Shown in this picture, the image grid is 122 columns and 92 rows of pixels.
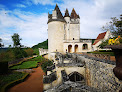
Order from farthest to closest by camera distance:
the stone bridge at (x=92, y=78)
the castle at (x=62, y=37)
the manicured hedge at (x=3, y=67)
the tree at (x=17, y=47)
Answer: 1. the tree at (x=17, y=47)
2. the castle at (x=62, y=37)
3. the manicured hedge at (x=3, y=67)
4. the stone bridge at (x=92, y=78)

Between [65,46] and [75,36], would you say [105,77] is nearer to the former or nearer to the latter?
[65,46]

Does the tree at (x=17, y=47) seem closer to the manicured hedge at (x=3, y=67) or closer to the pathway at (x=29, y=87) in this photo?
the manicured hedge at (x=3, y=67)

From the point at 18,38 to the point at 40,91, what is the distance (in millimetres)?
36755

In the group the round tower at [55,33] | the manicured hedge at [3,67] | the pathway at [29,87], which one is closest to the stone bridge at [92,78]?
the pathway at [29,87]

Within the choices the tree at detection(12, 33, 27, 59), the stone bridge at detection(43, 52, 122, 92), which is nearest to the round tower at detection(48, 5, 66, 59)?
the stone bridge at detection(43, 52, 122, 92)

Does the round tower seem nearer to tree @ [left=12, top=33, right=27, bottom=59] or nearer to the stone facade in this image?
the stone facade

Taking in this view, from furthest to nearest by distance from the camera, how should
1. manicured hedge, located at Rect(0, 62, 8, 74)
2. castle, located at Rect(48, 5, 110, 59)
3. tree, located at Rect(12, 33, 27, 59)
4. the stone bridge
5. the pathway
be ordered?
tree, located at Rect(12, 33, 27, 59) < castle, located at Rect(48, 5, 110, 59) < manicured hedge, located at Rect(0, 62, 8, 74) < the pathway < the stone bridge

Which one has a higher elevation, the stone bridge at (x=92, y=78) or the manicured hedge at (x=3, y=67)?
the stone bridge at (x=92, y=78)

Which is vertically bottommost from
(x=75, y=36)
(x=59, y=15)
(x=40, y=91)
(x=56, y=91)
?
(x=40, y=91)

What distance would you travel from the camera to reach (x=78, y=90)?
3.10 m

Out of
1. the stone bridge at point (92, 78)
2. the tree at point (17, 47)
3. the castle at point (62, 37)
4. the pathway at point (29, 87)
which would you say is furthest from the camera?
the tree at point (17, 47)

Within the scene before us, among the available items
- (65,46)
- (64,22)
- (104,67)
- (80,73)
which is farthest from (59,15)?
(104,67)

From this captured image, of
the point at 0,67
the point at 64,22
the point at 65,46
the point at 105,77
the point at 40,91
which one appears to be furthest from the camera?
the point at 64,22

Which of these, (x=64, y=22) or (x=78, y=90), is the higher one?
(x=64, y=22)
